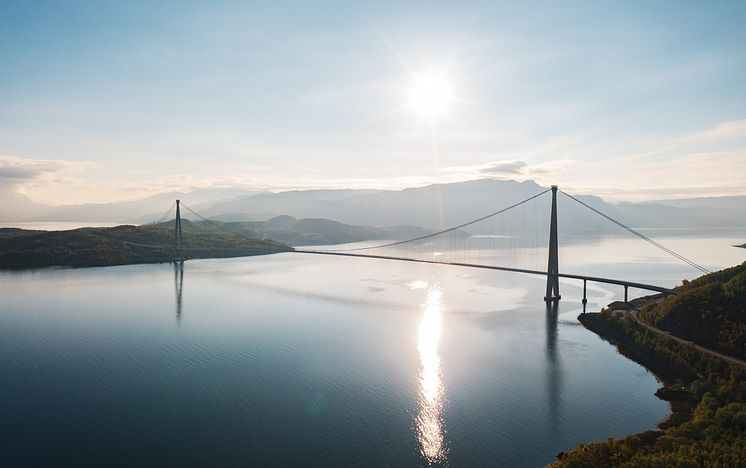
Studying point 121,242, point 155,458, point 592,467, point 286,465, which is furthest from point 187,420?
point 121,242

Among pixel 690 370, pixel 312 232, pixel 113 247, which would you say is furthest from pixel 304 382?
pixel 312 232

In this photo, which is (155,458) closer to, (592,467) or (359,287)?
(592,467)

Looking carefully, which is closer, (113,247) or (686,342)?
(686,342)

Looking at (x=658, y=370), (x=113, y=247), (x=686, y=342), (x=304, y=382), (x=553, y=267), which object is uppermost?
(x=113, y=247)

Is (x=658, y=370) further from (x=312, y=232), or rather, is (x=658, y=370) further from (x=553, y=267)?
(x=312, y=232)

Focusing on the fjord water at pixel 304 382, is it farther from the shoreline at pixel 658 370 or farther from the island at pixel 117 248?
the island at pixel 117 248

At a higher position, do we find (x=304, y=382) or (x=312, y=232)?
(x=312, y=232)

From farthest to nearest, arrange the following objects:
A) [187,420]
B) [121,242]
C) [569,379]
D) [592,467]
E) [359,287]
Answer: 1. [121,242]
2. [359,287]
3. [569,379]
4. [187,420]
5. [592,467]
